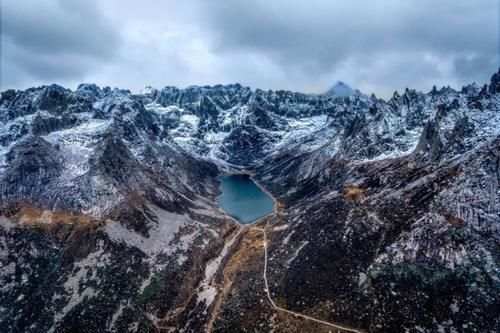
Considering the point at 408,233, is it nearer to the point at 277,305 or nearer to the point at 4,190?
the point at 277,305

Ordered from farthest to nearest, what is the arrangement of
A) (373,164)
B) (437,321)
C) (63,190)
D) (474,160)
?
(373,164), (63,190), (474,160), (437,321)

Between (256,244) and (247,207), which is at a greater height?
(247,207)

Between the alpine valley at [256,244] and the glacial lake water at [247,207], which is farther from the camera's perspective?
the glacial lake water at [247,207]

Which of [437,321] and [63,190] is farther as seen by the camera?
[63,190]

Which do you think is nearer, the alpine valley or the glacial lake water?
the alpine valley

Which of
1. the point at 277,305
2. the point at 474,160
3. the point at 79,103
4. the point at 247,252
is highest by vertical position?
the point at 79,103

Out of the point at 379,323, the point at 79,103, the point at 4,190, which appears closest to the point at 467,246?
the point at 379,323

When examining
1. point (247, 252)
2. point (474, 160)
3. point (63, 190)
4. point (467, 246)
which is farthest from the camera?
point (63, 190)

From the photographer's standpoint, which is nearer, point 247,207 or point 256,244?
point 256,244
